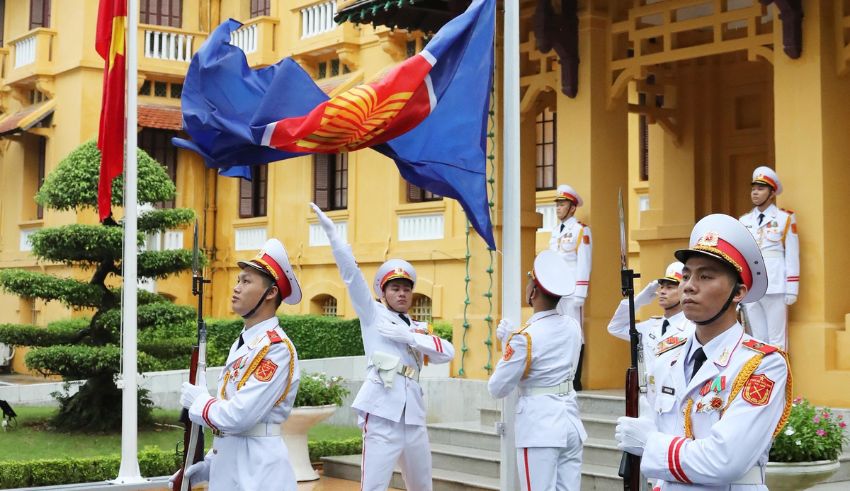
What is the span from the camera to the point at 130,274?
514 inches

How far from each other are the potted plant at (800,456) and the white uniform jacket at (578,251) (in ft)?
17.8

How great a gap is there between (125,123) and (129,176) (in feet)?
1.88

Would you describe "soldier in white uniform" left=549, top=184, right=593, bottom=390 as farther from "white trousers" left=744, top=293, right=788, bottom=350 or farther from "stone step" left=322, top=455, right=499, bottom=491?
"white trousers" left=744, top=293, right=788, bottom=350

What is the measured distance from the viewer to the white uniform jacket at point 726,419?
15.5 ft

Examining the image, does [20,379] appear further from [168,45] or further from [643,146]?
[643,146]

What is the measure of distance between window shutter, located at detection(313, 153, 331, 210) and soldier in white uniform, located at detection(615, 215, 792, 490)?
2384 centimetres

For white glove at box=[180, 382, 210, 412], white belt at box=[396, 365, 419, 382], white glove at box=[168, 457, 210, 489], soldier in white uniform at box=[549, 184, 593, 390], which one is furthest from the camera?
soldier in white uniform at box=[549, 184, 593, 390]

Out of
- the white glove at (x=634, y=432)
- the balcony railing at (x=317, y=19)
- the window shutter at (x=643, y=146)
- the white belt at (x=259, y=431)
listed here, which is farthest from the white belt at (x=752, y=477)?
the balcony railing at (x=317, y=19)

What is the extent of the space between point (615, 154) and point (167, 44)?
18675mm

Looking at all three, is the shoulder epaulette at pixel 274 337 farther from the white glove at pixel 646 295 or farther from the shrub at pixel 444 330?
the shrub at pixel 444 330

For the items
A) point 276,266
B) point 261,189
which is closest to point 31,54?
point 261,189

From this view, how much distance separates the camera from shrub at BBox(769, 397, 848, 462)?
870cm

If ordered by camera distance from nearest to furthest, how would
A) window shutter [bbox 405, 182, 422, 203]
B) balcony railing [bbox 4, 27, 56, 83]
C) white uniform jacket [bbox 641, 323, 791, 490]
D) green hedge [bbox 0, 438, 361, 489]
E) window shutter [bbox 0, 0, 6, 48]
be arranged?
white uniform jacket [bbox 641, 323, 791, 490] → green hedge [bbox 0, 438, 361, 489] → window shutter [bbox 405, 182, 422, 203] → balcony railing [bbox 4, 27, 56, 83] → window shutter [bbox 0, 0, 6, 48]

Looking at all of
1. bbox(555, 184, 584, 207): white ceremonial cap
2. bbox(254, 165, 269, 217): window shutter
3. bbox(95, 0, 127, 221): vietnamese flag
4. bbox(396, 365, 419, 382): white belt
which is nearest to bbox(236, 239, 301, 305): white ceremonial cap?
bbox(396, 365, 419, 382): white belt
